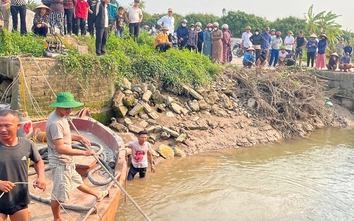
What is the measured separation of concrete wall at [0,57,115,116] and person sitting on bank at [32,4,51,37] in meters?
1.91

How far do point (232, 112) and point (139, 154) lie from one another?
18.3ft

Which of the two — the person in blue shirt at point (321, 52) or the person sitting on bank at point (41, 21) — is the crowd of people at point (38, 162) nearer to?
the person sitting on bank at point (41, 21)

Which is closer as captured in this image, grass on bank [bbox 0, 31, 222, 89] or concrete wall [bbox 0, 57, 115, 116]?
concrete wall [bbox 0, 57, 115, 116]

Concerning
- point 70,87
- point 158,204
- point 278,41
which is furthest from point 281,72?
point 158,204

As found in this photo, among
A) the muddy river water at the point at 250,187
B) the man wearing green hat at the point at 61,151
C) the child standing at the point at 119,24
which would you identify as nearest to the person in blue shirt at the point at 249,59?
the child standing at the point at 119,24

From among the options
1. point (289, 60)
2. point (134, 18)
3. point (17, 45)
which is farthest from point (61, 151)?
point (289, 60)

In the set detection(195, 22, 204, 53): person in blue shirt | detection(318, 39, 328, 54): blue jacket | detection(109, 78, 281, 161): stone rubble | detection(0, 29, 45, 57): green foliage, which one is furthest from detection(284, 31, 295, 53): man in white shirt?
detection(0, 29, 45, 57): green foliage

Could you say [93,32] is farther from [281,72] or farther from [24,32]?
[281,72]

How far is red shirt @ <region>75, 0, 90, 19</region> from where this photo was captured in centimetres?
1205

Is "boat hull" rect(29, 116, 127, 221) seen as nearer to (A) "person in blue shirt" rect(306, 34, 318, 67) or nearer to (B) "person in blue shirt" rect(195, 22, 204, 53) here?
(B) "person in blue shirt" rect(195, 22, 204, 53)

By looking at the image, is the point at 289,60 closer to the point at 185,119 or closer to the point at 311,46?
the point at 311,46

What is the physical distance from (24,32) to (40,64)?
2302mm

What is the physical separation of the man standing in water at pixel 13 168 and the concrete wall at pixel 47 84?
5.32 metres

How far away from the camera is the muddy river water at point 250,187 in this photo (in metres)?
6.96
